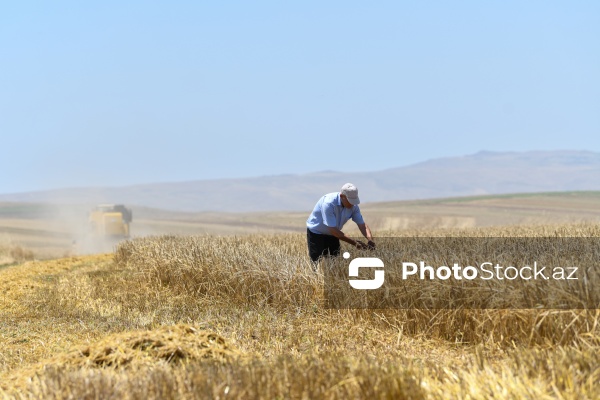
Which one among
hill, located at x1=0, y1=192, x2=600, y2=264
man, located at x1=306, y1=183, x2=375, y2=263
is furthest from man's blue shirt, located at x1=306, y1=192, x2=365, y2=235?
hill, located at x1=0, y1=192, x2=600, y2=264

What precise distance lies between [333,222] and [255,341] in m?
3.17

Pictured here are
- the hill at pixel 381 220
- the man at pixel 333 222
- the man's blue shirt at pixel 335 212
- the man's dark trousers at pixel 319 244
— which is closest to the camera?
the man at pixel 333 222

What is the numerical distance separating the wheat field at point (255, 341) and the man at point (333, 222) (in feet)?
1.37

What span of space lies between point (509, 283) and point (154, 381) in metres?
4.31

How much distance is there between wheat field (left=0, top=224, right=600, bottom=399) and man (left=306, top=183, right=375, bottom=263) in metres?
0.42

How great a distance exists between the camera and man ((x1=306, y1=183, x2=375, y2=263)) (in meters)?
11.6

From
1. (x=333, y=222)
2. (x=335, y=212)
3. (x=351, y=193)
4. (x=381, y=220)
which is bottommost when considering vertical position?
(x=381, y=220)

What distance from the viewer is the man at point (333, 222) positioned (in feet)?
→ 38.0

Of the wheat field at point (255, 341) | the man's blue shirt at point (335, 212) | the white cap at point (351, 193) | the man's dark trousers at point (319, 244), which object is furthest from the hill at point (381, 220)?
the white cap at point (351, 193)

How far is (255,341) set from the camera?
9.08m

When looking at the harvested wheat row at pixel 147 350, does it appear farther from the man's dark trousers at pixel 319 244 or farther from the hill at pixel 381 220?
the hill at pixel 381 220

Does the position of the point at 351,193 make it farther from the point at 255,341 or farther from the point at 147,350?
the point at 147,350

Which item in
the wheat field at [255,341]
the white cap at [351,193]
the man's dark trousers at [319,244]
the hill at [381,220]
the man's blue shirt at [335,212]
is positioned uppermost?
the white cap at [351,193]

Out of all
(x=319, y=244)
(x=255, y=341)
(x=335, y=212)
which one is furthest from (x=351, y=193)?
(x=255, y=341)
